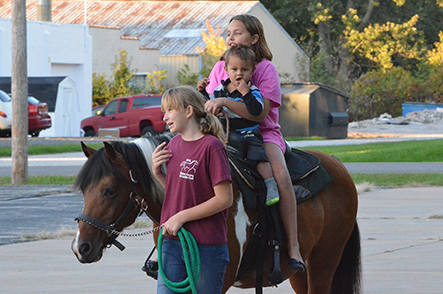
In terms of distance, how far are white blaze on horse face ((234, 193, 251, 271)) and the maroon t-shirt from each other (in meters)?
0.37

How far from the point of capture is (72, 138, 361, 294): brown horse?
3799 mm

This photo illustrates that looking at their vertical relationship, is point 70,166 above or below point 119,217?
below

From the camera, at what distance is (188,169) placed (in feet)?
11.9

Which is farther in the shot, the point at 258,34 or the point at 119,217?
the point at 258,34

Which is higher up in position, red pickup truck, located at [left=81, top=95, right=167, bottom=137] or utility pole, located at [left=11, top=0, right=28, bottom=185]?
utility pole, located at [left=11, top=0, right=28, bottom=185]

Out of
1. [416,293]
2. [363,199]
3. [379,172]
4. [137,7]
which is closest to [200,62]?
[137,7]

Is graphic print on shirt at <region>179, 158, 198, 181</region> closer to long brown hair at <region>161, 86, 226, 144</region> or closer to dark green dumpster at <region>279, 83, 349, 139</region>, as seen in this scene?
long brown hair at <region>161, 86, 226, 144</region>

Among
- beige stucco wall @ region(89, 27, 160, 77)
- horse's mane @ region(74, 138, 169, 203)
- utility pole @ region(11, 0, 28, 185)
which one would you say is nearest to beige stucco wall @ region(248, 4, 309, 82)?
beige stucco wall @ region(89, 27, 160, 77)

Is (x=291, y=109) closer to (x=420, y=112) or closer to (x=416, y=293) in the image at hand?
(x=420, y=112)

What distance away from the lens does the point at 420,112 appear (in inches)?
1423

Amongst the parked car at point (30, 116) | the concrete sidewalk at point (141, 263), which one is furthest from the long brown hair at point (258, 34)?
the parked car at point (30, 116)

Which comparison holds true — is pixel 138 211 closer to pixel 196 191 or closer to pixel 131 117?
pixel 196 191

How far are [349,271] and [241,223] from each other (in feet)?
5.29

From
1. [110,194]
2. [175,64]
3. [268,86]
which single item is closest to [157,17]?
[175,64]
